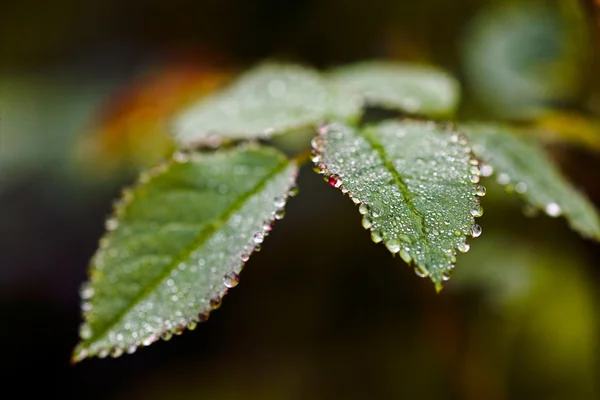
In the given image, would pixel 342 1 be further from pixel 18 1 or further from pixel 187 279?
pixel 187 279

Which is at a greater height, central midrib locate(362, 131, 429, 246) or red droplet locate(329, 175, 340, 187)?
→ central midrib locate(362, 131, 429, 246)

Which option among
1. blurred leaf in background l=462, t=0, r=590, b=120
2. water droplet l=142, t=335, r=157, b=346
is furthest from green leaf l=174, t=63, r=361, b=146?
blurred leaf in background l=462, t=0, r=590, b=120

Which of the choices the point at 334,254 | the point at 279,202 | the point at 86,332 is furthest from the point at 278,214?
the point at 334,254

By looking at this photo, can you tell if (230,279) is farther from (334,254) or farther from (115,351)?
(334,254)

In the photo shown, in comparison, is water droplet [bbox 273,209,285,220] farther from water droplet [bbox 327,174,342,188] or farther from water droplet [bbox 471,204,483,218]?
water droplet [bbox 471,204,483,218]

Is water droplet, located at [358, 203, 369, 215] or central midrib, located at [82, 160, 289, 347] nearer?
water droplet, located at [358, 203, 369, 215]

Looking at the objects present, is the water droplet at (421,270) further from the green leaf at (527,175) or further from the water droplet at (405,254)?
the green leaf at (527,175)
